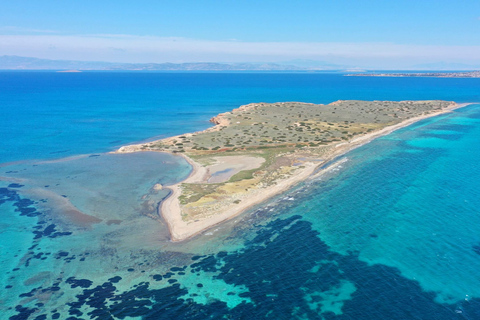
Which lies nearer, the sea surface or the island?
the sea surface

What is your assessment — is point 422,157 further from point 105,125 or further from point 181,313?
point 105,125

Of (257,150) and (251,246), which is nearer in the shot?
(251,246)

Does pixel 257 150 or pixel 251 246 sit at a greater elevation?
pixel 257 150

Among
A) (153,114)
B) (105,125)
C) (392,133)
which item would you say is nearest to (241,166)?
(392,133)
